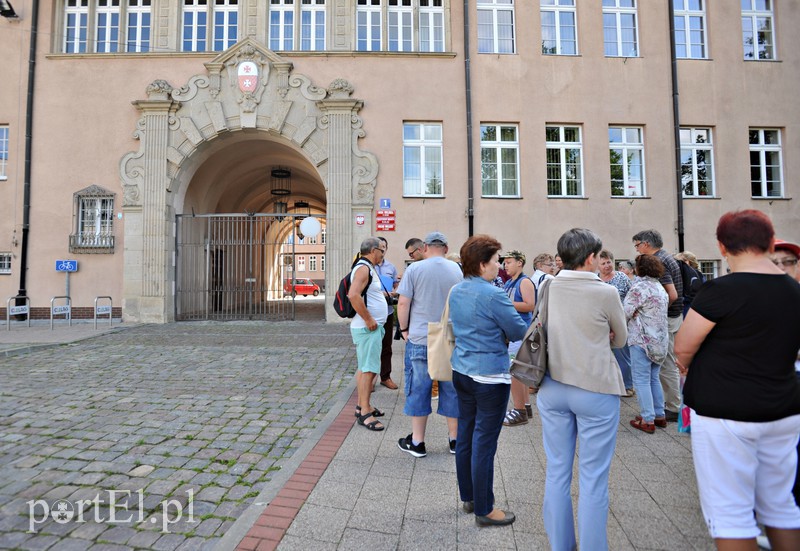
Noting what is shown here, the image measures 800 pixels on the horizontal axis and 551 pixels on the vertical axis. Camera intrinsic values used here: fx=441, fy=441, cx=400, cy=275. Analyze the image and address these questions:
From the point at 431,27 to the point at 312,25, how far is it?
3756 millimetres

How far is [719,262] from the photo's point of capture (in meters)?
13.4

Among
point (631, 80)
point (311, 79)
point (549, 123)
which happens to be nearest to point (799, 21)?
point (631, 80)

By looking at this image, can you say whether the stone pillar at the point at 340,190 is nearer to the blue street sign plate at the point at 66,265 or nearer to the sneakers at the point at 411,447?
the blue street sign plate at the point at 66,265

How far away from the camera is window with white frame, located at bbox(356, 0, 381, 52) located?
1385cm

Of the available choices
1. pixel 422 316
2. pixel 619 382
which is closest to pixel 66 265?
pixel 422 316

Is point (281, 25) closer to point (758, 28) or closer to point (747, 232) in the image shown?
point (747, 232)

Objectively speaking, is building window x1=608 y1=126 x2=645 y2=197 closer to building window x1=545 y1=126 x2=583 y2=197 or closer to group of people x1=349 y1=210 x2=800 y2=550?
building window x1=545 y1=126 x2=583 y2=197

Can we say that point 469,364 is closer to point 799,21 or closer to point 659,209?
point 659,209

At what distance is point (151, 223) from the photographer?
13.2 meters

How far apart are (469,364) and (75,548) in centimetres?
254

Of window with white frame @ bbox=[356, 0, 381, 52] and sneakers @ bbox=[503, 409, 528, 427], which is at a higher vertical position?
window with white frame @ bbox=[356, 0, 381, 52]

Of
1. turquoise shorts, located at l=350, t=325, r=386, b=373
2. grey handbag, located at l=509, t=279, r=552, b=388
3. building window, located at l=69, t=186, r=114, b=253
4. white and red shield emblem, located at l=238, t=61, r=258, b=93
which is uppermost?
white and red shield emblem, located at l=238, t=61, r=258, b=93

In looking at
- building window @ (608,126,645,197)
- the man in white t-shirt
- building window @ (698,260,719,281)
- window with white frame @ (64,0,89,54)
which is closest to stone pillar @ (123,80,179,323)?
window with white frame @ (64,0,89,54)

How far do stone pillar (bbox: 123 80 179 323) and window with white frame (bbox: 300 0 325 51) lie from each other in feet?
14.4
